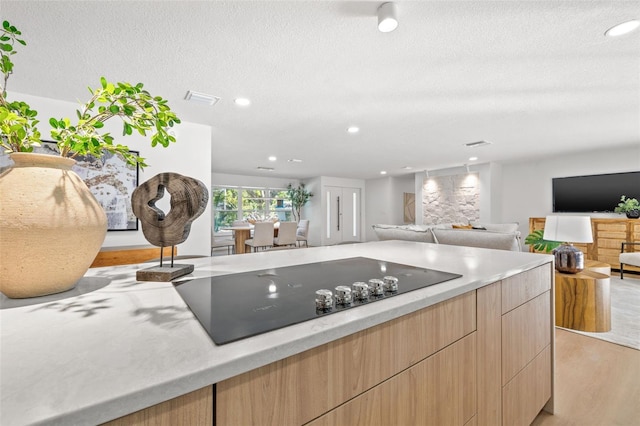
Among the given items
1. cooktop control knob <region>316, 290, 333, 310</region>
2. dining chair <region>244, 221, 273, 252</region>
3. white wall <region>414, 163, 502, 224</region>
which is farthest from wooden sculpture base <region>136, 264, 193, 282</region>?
white wall <region>414, 163, 502, 224</region>

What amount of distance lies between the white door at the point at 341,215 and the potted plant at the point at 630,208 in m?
6.01

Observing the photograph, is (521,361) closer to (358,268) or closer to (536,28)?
(358,268)

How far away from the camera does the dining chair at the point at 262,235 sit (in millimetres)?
5422

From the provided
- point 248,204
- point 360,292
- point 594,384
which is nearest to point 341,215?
point 248,204

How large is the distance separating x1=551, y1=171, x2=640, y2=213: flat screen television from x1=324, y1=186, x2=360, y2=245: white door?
17.2ft

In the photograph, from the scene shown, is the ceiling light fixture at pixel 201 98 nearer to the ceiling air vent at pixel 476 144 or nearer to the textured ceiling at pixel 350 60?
the textured ceiling at pixel 350 60

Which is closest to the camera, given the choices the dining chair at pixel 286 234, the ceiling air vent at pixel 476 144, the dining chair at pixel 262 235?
the ceiling air vent at pixel 476 144

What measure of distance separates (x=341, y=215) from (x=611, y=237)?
20.3 feet

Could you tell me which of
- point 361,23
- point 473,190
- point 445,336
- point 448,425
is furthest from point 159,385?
point 473,190

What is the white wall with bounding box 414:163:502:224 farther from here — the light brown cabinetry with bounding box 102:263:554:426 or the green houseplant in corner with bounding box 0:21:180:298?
the green houseplant in corner with bounding box 0:21:180:298

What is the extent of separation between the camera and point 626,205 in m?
4.77

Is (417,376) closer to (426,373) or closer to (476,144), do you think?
(426,373)

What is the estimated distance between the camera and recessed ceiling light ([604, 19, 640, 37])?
65.1 inches

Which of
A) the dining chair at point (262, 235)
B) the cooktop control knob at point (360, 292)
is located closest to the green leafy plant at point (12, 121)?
the cooktop control knob at point (360, 292)
